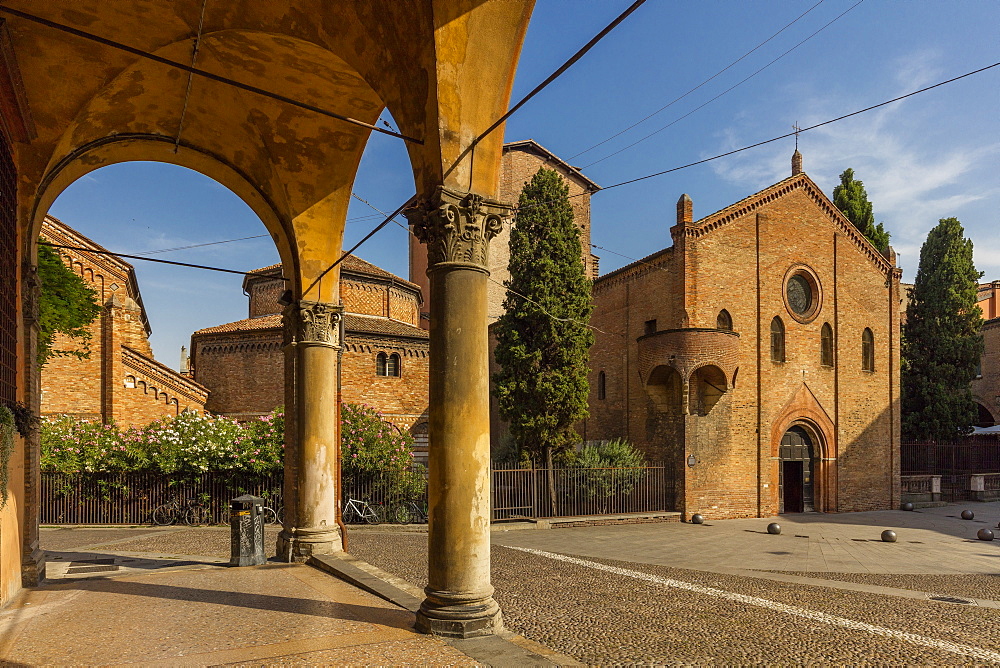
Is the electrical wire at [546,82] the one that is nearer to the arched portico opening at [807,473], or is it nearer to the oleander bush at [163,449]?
the oleander bush at [163,449]

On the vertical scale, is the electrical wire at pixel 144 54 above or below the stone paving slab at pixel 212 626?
above

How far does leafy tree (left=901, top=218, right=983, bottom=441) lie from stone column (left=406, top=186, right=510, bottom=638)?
88.6 ft

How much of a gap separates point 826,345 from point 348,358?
1715 centimetres

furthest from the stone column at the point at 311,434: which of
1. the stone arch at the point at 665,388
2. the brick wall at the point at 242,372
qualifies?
the brick wall at the point at 242,372

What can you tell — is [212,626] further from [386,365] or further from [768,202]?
[386,365]

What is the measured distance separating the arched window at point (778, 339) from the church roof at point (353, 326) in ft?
44.7

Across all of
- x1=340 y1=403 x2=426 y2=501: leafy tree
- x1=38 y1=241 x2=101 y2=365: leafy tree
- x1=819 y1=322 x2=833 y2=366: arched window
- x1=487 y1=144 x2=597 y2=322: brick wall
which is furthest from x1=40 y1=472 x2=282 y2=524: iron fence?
x1=487 y1=144 x2=597 y2=322: brick wall

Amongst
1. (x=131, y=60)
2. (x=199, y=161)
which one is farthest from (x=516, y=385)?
(x=131, y=60)

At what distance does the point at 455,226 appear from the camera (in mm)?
5242

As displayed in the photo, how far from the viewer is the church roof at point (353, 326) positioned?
26.1 metres

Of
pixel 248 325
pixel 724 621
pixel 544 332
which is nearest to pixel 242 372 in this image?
pixel 248 325

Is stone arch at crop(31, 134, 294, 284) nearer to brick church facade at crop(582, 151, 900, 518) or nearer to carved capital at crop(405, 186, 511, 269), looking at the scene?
carved capital at crop(405, 186, 511, 269)

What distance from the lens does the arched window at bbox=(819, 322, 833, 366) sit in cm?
2155

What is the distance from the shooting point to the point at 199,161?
8.98 meters
